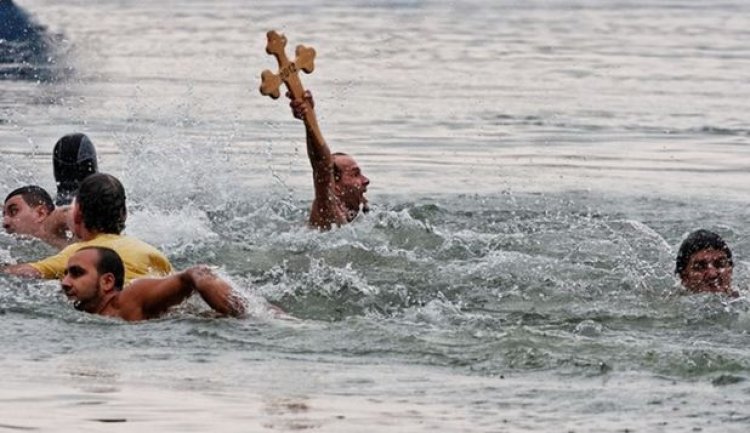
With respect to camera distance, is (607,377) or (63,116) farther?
(63,116)

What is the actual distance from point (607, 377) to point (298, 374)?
1.56 meters

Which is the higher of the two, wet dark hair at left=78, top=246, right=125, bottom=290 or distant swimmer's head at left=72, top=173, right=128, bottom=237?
distant swimmer's head at left=72, top=173, right=128, bottom=237

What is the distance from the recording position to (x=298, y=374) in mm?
10547

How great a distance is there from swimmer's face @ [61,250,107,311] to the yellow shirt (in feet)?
1.24

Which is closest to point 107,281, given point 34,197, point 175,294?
point 175,294

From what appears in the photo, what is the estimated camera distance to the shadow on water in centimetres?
2998

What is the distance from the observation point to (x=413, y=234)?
635 inches

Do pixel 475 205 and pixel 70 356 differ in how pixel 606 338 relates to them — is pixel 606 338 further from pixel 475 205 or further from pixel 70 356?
pixel 475 205

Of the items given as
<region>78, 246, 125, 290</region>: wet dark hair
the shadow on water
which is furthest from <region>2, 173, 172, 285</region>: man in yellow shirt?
the shadow on water

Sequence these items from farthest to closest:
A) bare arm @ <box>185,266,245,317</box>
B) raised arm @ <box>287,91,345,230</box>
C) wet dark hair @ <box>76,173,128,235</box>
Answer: raised arm @ <box>287,91,345,230</box> < wet dark hair @ <box>76,173,128,235</box> < bare arm @ <box>185,266,245,317</box>

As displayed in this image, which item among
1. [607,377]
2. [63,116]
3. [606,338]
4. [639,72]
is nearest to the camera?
[607,377]

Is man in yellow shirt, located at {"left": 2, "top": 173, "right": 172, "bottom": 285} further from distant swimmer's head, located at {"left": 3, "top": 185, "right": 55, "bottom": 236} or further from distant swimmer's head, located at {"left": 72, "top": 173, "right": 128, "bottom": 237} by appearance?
distant swimmer's head, located at {"left": 3, "top": 185, "right": 55, "bottom": 236}

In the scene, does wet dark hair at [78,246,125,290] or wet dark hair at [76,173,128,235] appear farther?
wet dark hair at [76,173,128,235]

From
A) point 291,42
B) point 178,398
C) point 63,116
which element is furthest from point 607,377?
point 291,42
